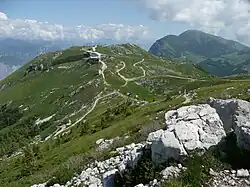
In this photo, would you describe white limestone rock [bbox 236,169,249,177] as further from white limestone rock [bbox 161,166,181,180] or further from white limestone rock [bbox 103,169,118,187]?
white limestone rock [bbox 103,169,118,187]

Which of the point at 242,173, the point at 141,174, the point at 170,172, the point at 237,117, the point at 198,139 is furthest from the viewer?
the point at 237,117

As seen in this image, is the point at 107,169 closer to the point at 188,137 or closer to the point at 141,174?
the point at 141,174

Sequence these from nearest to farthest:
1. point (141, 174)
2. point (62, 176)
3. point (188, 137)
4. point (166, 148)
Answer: point (166, 148)
point (188, 137)
point (141, 174)
point (62, 176)

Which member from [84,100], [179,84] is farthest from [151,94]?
[84,100]

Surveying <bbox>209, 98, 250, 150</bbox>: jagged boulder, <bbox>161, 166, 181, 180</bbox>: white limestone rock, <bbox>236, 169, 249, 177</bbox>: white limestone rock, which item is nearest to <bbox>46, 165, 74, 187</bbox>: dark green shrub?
<bbox>161, 166, 181, 180</bbox>: white limestone rock

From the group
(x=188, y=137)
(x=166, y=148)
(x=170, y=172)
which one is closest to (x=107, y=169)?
(x=166, y=148)

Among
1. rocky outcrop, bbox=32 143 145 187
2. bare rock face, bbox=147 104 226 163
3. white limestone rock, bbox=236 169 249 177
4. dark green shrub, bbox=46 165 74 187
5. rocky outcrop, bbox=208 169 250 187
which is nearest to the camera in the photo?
rocky outcrop, bbox=208 169 250 187

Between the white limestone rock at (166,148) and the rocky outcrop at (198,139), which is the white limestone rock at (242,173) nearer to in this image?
the rocky outcrop at (198,139)

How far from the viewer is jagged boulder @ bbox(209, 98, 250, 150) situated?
58.2 feet

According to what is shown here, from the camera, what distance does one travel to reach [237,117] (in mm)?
19188

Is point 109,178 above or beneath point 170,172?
beneath

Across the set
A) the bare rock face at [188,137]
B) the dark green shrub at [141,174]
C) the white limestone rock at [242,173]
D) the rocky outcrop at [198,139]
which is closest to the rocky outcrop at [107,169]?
the rocky outcrop at [198,139]

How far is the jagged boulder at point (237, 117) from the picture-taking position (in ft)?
58.2

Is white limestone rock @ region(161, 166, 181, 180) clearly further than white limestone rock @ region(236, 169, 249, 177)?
Yes
